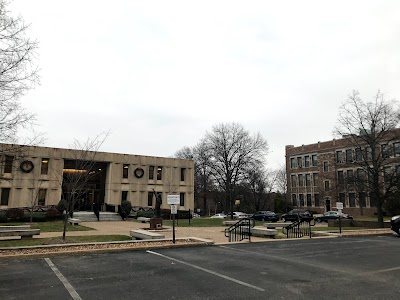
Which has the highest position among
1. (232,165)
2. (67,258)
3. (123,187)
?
(232,165)

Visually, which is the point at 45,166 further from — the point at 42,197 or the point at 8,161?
the point at 8,161

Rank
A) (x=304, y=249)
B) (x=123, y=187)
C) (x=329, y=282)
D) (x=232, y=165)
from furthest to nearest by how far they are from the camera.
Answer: (x=232, y=165)
(x=123, y=187)
(x=304, y=249)
(x=329, y=282)

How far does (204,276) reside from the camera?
8047 millimetres

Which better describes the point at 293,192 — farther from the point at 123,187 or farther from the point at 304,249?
the point at 304,249

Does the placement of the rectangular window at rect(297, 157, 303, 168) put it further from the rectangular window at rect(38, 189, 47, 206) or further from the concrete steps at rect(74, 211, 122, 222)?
the rectangular window at rect(38, 189, 47, 206)

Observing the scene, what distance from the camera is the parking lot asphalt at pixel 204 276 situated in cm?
650

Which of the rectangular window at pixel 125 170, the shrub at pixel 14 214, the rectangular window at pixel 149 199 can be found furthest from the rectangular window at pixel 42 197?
the rectangular window at pixel 149 199

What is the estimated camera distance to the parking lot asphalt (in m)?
6.50

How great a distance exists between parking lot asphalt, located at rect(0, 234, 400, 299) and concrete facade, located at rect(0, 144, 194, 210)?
22.0 m

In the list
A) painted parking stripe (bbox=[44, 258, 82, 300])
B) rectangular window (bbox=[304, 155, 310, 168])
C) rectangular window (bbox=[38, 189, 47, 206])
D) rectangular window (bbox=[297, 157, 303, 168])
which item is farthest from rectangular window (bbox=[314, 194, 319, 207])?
painted parking stripe (bbox=[44, 258, 82, 300])

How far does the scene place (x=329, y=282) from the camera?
24.9 feet

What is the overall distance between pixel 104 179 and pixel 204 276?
1391 inches

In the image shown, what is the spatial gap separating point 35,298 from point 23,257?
515 centimetres

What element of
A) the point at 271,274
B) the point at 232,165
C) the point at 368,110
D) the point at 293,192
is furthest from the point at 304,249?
the point at 293,192
